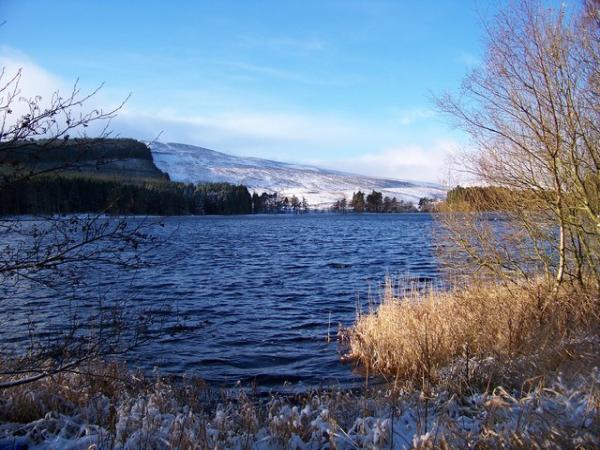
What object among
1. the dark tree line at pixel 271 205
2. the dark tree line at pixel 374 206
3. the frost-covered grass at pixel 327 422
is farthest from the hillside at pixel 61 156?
the dark tree line at pixel 374 206

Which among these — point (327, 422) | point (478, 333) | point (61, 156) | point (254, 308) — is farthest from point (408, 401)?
point (254, 308)

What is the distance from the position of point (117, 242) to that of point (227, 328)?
31.2ft

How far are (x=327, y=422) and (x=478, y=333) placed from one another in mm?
5471

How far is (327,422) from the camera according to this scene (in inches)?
216

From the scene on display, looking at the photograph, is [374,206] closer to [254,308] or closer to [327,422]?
[254,308]

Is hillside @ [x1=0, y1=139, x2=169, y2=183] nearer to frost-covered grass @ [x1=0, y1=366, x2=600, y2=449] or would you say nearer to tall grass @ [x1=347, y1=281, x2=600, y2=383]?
Answer: frost-covered grass @ [x1=0, y1=366, x2=600, y2=449]

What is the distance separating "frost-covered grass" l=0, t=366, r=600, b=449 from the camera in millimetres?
4535

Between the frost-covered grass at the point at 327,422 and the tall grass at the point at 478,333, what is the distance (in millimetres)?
1182

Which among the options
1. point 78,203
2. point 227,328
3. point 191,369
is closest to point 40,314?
point 227,328

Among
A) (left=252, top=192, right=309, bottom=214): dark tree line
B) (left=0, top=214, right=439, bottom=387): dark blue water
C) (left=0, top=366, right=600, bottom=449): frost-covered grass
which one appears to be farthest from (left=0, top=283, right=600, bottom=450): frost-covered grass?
(left=252, top=192, right=309, bottom=214): dark tree line

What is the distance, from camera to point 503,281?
12.1m

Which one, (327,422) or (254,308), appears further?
(254,308)

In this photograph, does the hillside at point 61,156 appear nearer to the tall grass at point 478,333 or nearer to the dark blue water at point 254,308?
the dark blue water at point 254,308

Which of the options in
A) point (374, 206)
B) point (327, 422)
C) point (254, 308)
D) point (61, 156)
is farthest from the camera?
point (374, 206)
